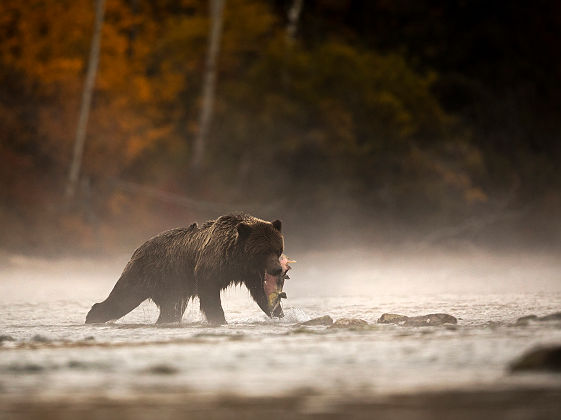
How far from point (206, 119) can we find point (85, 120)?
16.0ft

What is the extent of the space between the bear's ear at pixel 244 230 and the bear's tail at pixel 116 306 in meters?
1.89

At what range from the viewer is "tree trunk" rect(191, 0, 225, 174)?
3747 cm

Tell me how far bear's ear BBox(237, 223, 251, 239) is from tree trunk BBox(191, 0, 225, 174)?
79.0ft

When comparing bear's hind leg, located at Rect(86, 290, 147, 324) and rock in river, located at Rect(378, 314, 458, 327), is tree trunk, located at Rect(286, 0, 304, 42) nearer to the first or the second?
bear's hind leg, located at Rect(86, 290, 147, 324)

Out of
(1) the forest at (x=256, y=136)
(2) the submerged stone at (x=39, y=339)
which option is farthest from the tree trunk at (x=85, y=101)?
(2) the submerged stone at (x=39, y=339)

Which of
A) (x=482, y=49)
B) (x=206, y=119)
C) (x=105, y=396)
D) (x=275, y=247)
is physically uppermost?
(x=482, y=49)

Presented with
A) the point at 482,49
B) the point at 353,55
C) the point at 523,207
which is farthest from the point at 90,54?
the point at 482,49

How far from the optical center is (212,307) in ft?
44.7

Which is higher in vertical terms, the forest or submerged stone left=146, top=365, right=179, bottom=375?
the forest

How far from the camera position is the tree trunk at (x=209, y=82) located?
123 ft

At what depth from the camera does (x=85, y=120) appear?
34750 millimetres

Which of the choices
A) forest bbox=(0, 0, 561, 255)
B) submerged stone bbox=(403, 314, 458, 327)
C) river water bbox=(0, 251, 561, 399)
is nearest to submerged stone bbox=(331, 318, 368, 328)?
river water bbox=(0, 251, 561, 399)

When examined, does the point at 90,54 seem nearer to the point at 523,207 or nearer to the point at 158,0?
the point at 158,0

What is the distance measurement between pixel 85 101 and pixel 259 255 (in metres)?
22.1
